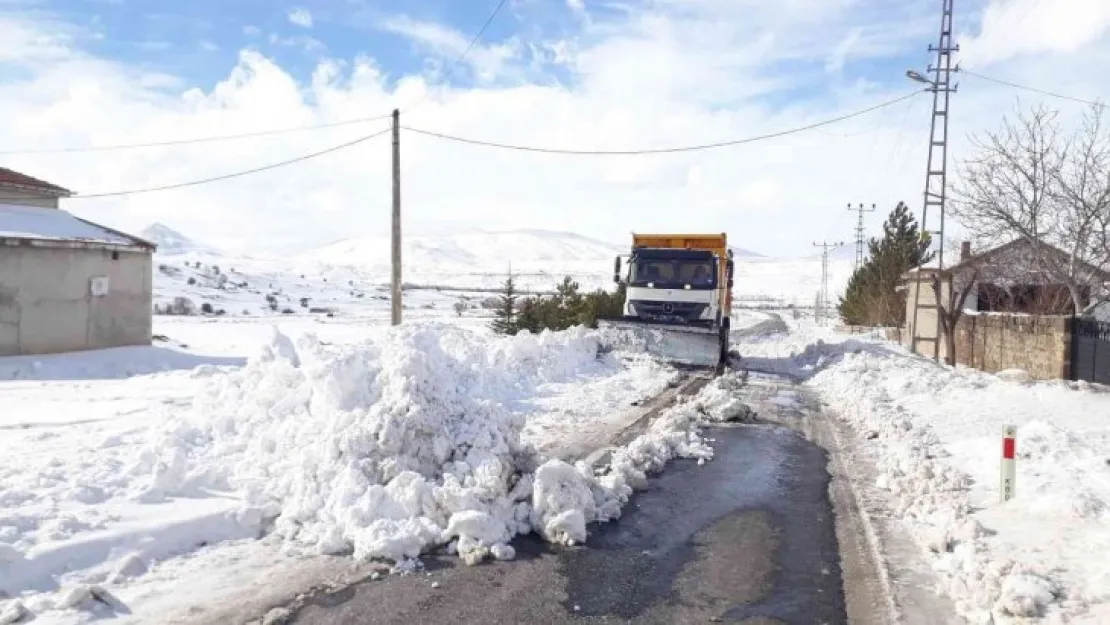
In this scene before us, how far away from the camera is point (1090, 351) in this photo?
1825cm

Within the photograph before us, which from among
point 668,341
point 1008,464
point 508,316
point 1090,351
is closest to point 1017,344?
point 1090,351

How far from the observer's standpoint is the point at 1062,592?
5.46 metres

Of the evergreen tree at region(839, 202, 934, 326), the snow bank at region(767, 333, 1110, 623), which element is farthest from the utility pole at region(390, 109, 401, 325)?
the evergreen tree at region(839, 202, 934, 326)

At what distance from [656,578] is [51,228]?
1909 centimetres

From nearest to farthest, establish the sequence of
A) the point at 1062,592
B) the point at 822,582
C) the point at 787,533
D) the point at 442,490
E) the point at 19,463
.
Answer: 1. the point at 1062,592
2. the point at 822,582
3. the point at 442,490
4. the point at 787,533
5. the point at 19,463

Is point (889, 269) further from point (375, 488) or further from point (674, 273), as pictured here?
point (375, 488)

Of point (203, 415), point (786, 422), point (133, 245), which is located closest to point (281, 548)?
point (203, 415)

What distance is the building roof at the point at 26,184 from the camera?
70.4 feet

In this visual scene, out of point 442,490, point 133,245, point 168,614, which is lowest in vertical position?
point 168,614

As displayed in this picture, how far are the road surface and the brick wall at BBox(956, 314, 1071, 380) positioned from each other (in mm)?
13908

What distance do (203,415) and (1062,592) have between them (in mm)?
7578

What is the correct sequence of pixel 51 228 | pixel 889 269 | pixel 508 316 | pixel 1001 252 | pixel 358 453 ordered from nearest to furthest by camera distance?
pixel 358 453 → pixel 51 228 → pixel 1001 252 → pixel 508 316 → pixel 889 269

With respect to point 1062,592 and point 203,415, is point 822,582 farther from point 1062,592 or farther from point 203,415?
point 203,415

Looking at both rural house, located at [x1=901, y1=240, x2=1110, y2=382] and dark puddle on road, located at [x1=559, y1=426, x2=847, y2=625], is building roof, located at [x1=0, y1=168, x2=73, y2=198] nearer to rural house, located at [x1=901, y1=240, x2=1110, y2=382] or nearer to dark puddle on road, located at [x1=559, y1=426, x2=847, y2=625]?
dark puddle on road, located at [x1=559, y1=426, x2=847, y2=625]
